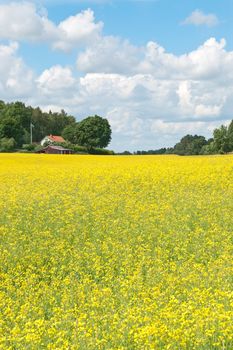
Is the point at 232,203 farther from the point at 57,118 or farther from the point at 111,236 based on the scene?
the point at 57,118

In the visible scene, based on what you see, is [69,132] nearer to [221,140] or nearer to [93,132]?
[93,132]

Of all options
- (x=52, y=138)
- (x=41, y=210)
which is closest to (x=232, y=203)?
(x=41, y=210)

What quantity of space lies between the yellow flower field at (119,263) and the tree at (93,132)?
83.2 m

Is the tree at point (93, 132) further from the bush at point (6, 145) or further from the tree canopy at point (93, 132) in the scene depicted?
the bush at point (6, 145)

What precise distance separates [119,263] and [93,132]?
319 ft

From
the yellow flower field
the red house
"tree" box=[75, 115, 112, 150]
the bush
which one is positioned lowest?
the yellow flower field

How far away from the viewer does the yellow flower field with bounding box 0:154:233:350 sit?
7340mm

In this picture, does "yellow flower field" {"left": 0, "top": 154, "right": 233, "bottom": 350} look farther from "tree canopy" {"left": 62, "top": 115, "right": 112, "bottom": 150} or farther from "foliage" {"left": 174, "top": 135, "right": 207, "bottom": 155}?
"foliage" {"left": 174, "top": 135, "right": 207, "bottom": 155}

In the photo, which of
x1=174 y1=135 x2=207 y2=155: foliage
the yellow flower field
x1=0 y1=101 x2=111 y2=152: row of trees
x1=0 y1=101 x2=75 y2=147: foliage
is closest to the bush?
x1=0 y1=101 x2=111 y2=152: row of trees

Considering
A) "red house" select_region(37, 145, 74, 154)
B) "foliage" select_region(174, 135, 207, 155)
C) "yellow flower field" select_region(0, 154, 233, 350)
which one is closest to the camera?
"yellow flower field" select_region(0, 154, 233, 350)

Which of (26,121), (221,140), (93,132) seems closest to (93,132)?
(93,132)

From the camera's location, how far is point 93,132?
10969 cm

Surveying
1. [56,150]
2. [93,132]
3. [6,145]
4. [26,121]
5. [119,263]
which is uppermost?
[26,121]

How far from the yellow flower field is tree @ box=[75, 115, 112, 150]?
273 feet
